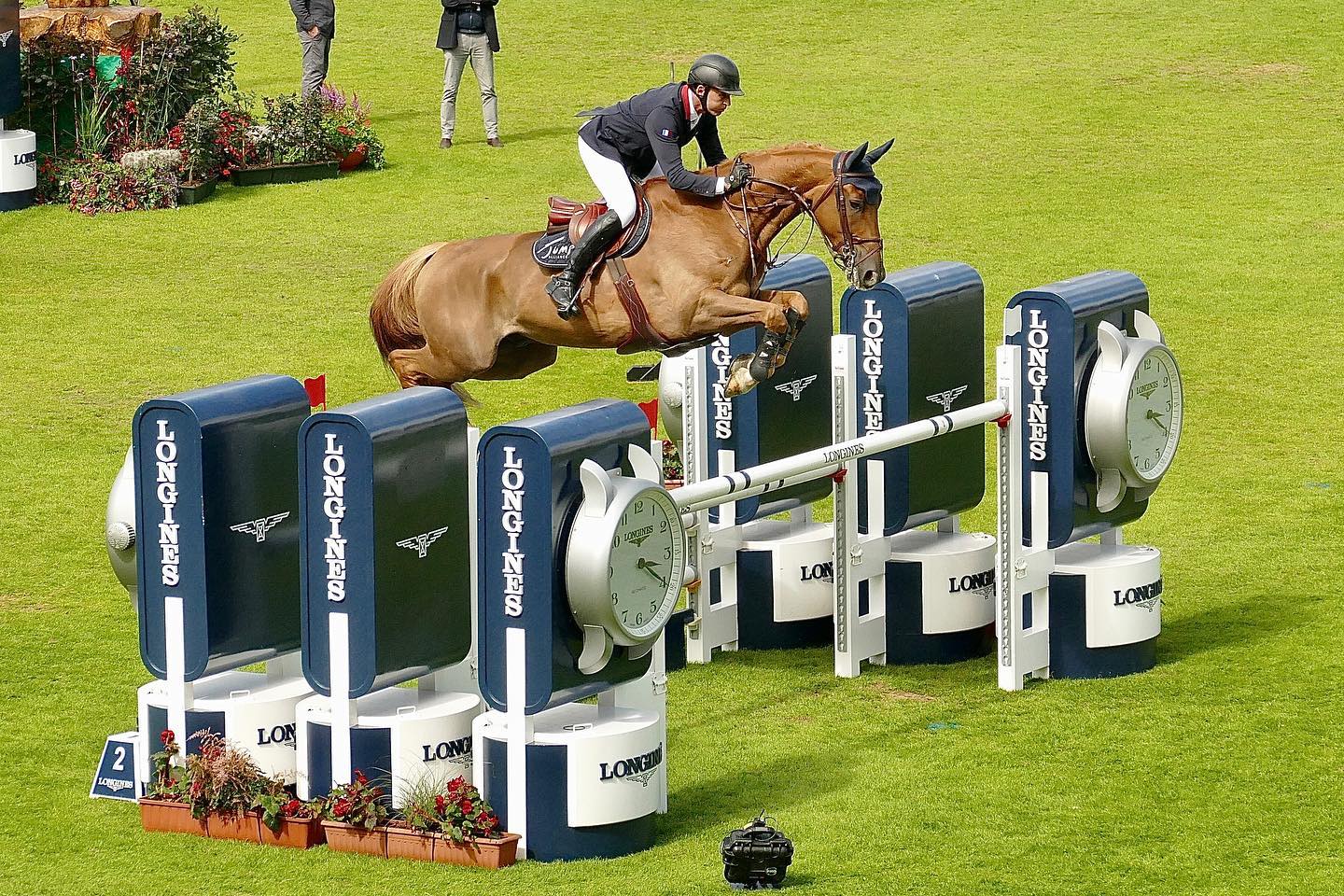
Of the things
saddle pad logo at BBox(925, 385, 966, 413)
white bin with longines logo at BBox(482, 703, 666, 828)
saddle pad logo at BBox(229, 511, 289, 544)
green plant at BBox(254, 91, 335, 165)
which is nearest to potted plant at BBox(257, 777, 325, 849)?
white bin with longines logo at BBox(482, 703, 666, 828)

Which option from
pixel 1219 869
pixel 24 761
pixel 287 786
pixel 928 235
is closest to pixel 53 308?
pixel 928 235

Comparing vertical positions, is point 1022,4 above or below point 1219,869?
above

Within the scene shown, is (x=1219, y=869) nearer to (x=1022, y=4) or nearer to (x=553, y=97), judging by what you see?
(x=553, y=97)

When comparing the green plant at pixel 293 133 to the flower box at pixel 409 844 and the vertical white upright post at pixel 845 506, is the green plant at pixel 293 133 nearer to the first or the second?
the vertical white upright post at pixel 845 506

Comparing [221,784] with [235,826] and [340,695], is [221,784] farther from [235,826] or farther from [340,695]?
[340,695]

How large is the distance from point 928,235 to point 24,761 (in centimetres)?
1265

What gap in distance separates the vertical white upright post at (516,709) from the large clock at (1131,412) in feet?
12.5

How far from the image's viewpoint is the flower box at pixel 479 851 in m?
8.77

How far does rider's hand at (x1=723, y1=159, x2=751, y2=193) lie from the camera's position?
10234 millimetres

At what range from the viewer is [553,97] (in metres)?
26.7

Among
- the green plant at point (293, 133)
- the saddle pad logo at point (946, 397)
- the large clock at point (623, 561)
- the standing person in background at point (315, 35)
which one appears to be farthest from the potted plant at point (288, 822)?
the standing person in background at point (315, 35)

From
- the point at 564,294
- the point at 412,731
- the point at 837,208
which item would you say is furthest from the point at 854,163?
the point at 412,731

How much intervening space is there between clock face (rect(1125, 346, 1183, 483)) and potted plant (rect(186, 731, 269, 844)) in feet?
15.6

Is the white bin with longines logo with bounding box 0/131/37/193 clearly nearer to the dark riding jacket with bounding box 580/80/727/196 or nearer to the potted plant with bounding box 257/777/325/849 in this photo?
the dark riding jacket with bounding box 580/80/727/196
